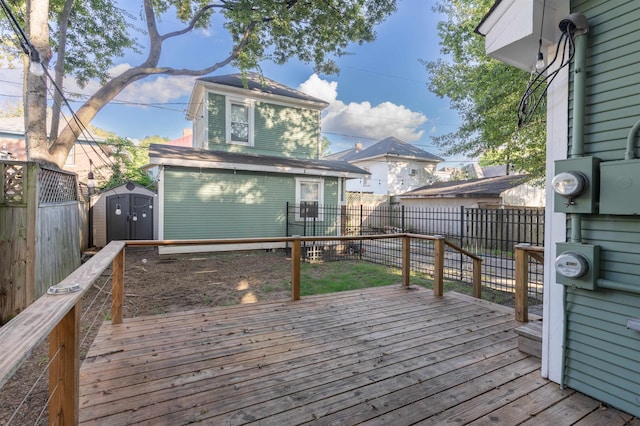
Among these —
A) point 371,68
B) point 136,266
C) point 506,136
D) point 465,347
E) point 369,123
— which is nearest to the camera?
point 465,347

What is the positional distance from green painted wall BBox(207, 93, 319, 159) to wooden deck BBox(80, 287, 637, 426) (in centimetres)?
790

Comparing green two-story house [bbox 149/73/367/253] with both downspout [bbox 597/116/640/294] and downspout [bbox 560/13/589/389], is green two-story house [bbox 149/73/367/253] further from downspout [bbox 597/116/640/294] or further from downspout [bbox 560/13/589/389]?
downspout [bbox 597/116/640/294]

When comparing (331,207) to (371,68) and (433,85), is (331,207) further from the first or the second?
(371,68)

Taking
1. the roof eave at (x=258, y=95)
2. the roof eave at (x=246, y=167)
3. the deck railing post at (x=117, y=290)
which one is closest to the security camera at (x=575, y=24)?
the deck railing post at (x=117, y=290)

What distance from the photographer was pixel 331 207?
10.9m

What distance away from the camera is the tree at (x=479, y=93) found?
26.3 ft

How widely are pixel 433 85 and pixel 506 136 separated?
3.12 m

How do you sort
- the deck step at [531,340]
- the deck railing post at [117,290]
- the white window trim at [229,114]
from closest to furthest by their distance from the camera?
1. the deck step at [531,340]
2. the deck railing post at [117,290]
3. the white window trim at [229,114]

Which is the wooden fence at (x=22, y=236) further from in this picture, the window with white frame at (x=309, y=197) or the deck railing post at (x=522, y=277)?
the window with white frame at (x=309, y=197)

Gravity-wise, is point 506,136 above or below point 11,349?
above

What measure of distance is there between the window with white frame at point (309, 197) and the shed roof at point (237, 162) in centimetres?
45

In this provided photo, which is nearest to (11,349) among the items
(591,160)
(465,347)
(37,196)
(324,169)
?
(591,160)

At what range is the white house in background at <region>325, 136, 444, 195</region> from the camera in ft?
68.2

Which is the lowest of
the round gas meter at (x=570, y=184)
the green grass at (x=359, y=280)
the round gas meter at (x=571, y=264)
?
the green grass at (x=359, y=280)
